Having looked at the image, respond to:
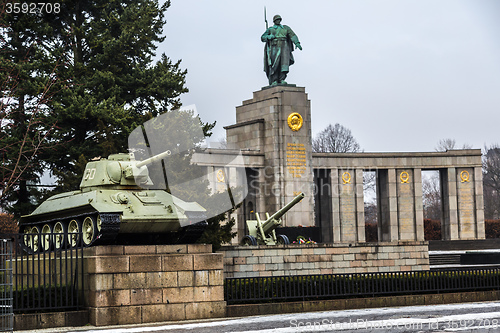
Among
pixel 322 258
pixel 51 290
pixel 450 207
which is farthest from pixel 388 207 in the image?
pixel 51 290

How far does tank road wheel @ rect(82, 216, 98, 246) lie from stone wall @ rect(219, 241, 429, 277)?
7787mm

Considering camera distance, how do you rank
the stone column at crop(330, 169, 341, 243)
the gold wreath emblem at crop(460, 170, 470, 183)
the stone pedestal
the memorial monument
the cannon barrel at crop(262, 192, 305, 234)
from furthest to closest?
the gold wreath emblem at crop(460, 170, 470, 183)
the stone column at crop(330, 169, 341, 243)
the memorial monument
the stone pedestal
the cannon barrel at crop(262, 192, 305, 234)

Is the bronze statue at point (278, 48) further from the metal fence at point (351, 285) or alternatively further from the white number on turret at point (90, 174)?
the white number on turret at point (90, 174)

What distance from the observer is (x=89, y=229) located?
17.4m

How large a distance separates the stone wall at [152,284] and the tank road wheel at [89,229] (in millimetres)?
965

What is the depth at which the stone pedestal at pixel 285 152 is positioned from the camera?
36.1 m

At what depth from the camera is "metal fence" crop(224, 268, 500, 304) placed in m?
17.3

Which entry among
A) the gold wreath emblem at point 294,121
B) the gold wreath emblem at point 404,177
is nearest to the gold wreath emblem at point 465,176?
the gold wreath emblem at point 404,177

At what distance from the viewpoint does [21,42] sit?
31875 millimetres

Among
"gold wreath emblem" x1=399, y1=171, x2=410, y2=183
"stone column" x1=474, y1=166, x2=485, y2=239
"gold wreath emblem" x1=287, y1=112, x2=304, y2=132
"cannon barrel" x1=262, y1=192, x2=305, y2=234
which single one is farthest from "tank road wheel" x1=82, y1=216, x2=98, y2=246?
"stone column" x1=474, y1=166, x2=485, y2=239

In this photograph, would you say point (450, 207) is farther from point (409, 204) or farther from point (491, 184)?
point (491, 184)

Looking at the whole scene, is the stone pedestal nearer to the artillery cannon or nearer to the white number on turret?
the artillery cannon

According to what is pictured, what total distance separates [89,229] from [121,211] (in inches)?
49.4

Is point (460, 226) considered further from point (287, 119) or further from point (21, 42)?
point (21, 42)
